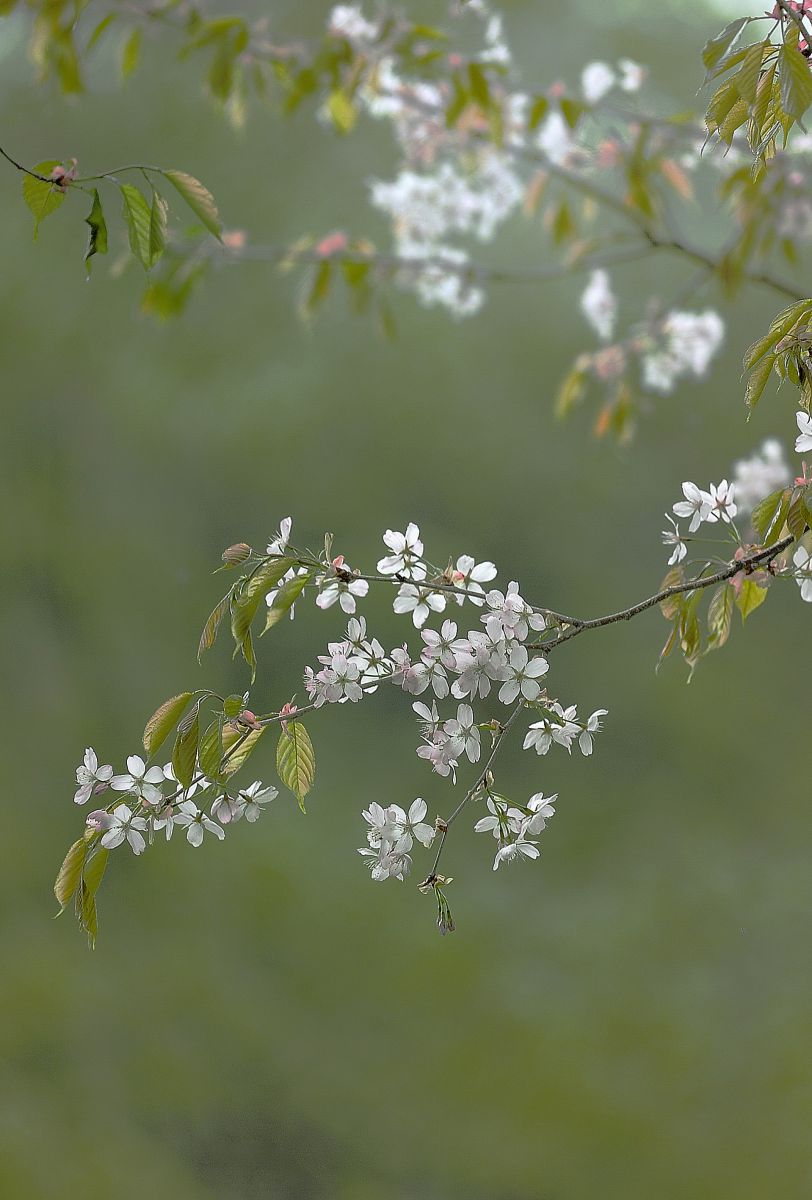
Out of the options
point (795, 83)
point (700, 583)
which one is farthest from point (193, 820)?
point (795, 83)

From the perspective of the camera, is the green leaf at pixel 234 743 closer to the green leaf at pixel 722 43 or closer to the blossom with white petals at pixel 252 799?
the blossom with white petals at pixel 252 799

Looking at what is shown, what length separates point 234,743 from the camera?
0.65 meters

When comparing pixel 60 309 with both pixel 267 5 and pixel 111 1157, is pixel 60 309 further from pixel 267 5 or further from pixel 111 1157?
pixel 111 1157

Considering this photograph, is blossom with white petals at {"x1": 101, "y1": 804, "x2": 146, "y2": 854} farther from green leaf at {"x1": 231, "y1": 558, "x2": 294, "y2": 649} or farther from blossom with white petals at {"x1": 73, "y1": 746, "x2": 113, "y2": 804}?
green leaf at {"x1": 231, "y1": 558, "x2": 294, "y2": 649}

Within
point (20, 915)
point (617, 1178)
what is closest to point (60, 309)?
point (20, 915)

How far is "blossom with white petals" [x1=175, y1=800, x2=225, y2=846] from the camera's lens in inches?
25.9

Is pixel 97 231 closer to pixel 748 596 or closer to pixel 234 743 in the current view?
pixel 234 743

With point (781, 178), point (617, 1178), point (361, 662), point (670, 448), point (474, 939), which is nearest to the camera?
point (361, 662)

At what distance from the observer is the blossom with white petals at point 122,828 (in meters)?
0.64

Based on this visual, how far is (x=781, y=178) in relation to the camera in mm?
1510

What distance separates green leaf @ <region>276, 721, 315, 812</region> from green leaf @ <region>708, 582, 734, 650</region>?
26 centimetres

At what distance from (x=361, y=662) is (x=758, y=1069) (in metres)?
2.05

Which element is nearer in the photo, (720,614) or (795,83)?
(795,83)

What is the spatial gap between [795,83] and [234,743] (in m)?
0.46
